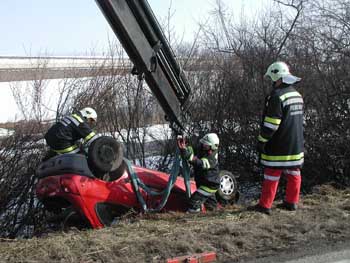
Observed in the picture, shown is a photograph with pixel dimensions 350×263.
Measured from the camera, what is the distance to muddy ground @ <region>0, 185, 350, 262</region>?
432 centimetres

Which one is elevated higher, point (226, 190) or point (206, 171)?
point (206, 171)

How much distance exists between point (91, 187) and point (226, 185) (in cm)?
229

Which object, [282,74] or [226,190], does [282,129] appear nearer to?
[282,74]

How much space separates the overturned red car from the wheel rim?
1286 millimetres

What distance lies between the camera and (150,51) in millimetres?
5695

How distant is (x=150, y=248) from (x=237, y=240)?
86cm

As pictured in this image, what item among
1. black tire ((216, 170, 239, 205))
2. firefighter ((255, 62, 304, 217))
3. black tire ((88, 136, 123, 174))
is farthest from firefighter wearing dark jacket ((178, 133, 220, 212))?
black tire ((88, 136, 123, 174))

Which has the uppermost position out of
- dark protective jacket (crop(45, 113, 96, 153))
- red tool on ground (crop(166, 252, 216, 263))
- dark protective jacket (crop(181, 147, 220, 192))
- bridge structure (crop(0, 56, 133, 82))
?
bridge structure (crop(0, 56, 133, 82))

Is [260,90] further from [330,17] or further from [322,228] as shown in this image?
[322,228]

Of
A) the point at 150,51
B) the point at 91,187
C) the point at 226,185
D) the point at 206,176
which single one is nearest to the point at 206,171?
the point at 206,176

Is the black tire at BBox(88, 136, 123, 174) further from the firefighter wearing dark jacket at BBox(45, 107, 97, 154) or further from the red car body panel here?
the firefighter wearing dark jacket at BBox(45, 107, 97, 154)

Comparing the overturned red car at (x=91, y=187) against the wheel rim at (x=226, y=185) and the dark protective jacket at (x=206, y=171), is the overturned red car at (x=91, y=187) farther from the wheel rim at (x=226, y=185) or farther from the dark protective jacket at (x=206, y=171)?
the wheel rim at (x=226, y=185)

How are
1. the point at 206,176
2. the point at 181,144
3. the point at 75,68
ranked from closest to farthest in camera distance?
the point at 181,144 → the point at 206,176 → the point at 75,68

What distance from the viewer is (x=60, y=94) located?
8.81 m
